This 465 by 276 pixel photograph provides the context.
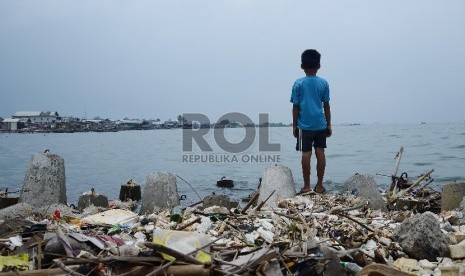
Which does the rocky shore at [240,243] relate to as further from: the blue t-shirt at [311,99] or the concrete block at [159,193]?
the concrete block at [159,193]

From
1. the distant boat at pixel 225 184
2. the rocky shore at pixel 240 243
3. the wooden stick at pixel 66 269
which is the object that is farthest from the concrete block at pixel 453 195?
the distant boat at pixel 225 184

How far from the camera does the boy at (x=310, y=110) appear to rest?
23.7 feet

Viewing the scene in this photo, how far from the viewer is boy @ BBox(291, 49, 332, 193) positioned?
7.21 meters

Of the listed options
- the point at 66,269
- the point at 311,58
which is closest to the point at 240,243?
the point at 66,269

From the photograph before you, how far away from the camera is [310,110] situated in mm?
7203

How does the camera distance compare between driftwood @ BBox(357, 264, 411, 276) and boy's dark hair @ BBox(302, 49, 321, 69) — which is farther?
boy's dark hair @ BBox(302, 49, 321, 69)

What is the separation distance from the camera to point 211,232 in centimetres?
430

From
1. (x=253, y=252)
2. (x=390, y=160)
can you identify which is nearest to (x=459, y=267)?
(x=253, y=252)

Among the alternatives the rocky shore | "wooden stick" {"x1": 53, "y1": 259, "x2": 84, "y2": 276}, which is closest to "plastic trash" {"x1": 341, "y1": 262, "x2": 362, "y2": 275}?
the rocky shore

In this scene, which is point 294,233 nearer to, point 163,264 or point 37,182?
point 163,264

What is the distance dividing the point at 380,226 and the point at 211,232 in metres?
1.94

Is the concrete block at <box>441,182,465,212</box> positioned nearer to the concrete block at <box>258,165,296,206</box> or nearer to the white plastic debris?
the concrete block at <box>258,165,296,206</box>

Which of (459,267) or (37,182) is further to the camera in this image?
(37,182)

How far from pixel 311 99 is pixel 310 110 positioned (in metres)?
0.18
